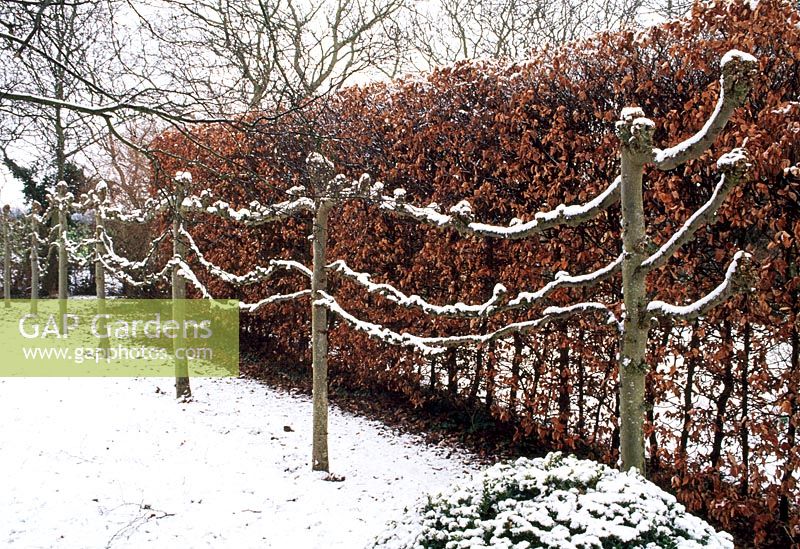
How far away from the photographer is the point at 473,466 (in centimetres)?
485

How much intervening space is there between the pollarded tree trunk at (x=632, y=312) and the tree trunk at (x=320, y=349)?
2482mm

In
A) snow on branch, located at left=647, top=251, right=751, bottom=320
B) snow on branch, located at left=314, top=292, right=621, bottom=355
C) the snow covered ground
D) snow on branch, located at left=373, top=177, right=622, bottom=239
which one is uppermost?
snow on branch, located at left=373, top=177, right=622, bottom=239

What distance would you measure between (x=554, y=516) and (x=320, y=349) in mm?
2869

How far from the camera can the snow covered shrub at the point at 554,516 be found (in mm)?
1857

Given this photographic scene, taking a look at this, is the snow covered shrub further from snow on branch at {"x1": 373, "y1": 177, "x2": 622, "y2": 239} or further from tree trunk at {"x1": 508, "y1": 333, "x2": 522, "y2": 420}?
tree trunk at {"x1": 508, "y1": 333, "x2": 522, "y2": 420}

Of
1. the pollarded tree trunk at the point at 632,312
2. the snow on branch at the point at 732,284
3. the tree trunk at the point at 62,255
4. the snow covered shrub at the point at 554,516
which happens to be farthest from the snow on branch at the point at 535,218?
the tree trunk at the point at 62,255

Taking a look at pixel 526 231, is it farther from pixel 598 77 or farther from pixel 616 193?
pixel 598 77

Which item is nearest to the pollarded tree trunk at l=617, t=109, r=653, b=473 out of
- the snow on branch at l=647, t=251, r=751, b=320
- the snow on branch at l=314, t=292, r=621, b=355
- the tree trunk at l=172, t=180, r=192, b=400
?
the snow on branch at l=314, t=292, r=621, b=355

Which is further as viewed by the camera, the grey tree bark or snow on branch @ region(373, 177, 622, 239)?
the grey tree bark

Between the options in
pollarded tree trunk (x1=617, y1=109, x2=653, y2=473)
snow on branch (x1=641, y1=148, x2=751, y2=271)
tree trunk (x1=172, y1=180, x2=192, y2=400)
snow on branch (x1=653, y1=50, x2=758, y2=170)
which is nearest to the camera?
snow on branch (x1=653, y1=50, x2=758, y2=170)

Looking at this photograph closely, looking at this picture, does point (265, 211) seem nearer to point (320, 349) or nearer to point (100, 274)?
point (320, 349)

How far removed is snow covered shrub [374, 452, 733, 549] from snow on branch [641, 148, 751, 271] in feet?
3.01

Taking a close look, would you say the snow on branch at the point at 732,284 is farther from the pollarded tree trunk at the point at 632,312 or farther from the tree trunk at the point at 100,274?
the tree trunk at the point at 100,274

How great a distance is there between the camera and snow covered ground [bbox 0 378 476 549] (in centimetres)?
359
